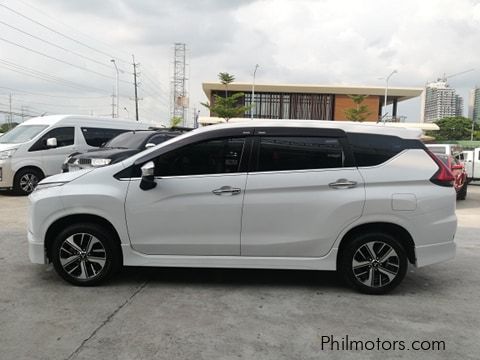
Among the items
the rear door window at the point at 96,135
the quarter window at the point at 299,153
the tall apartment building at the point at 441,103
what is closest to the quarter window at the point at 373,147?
the quarter window at the point at 299,153

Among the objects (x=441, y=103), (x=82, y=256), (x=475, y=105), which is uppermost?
(x=441, y=103)

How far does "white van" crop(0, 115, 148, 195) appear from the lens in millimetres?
12375

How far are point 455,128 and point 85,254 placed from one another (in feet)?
306

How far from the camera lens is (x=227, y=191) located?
4.91m

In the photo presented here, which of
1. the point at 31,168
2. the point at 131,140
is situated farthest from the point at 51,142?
the point at 131,140

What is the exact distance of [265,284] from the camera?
5.26 metres

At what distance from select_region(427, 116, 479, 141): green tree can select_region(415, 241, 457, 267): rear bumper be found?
293ft

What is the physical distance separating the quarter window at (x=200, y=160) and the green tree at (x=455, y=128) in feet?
295

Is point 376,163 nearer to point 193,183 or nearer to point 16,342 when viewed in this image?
point 193,183

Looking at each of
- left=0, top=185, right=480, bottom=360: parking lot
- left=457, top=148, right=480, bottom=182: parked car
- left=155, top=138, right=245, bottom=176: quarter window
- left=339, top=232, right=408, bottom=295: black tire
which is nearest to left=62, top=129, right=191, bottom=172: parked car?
left=0, top=185, right=480, bottom=360: parking lot

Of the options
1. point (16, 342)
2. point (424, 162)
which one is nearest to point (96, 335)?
point (16, 342)

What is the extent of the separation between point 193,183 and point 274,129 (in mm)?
1024

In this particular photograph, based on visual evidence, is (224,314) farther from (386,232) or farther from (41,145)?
(41,145)

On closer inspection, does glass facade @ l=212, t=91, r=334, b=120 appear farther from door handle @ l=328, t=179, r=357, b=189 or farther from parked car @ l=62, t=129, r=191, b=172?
door handle @ l=328, t=179, r=357, b=189
